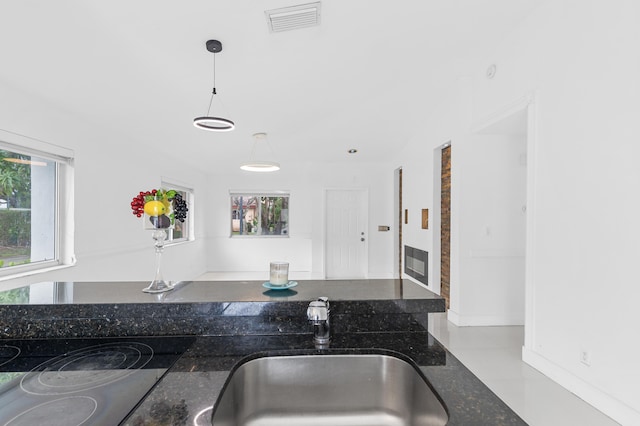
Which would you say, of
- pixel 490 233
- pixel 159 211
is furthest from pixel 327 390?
pixel 490 233

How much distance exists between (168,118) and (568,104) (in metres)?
3.89

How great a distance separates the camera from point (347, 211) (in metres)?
6.56

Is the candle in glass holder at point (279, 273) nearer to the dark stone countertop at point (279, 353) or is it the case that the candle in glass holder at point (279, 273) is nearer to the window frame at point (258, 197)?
the dark stone countertop at point (279, 353)

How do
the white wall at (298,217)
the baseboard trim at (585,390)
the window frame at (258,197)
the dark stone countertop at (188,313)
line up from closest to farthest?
the dark stone countertop at (188,313) → the baseboard trim at (585,390) → the white wall at (298,217) → the window frame at (258,197)

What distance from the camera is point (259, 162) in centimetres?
423

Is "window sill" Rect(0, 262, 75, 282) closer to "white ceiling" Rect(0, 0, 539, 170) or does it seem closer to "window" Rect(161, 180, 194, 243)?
"white ceiling" Rect(0, 0, 539, 170)

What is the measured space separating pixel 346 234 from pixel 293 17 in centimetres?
467

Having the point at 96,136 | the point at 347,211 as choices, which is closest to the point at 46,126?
the point at 96,136

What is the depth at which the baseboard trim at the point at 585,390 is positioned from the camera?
1.87 m

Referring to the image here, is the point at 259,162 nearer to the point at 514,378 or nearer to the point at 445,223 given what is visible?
the point at 445,223

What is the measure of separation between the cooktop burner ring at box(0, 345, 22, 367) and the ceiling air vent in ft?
7.70

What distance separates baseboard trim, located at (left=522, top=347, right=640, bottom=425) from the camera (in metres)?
1.87

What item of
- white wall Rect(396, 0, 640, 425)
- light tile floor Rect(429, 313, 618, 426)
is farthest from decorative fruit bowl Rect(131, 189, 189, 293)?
white wall Rect(396, 0, 640, 425)

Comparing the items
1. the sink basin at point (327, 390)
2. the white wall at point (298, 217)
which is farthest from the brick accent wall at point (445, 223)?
the sink basin at point (327, 390)
